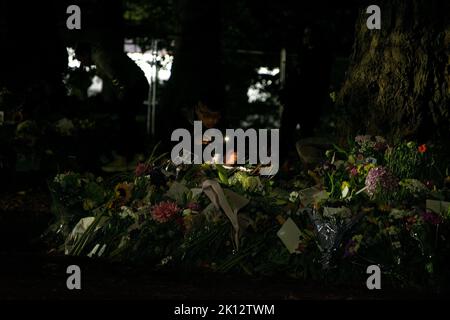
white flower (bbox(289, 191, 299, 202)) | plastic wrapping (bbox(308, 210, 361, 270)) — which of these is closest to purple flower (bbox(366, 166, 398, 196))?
plastic wrapping (bbox(308, 210, 361, 270))

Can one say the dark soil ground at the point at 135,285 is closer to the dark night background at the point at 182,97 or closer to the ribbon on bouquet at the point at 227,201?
the dark night background at the point at 182,97

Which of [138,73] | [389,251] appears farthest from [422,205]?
[138,73]

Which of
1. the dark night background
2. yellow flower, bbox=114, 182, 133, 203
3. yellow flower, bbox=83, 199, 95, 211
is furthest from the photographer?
yellow flower, bbox=83, 199, 95, 211

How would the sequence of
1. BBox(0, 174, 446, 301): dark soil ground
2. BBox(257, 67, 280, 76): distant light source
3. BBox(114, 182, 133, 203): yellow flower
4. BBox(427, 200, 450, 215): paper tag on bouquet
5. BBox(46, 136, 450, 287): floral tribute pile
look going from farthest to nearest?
BBox(257, 67, 280, 76): distant light source < BBox(114, 182, 133, 203): yellow flower < BBox(427, 200, 450, 215): paper tag on bouquet < BBox(46, 136, 450, 287): floral tribute pile < BBox(0, 174, 446, 301): dark soil ground

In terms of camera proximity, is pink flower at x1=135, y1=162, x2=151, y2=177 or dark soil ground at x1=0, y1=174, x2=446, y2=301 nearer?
dark soil ground at x1=0, y1=174, x2=446, y2=301

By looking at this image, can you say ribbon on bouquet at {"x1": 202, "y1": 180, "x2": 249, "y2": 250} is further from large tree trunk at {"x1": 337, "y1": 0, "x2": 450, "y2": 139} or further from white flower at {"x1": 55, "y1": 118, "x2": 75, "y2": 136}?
white flower at {"x1": 55, "y1": 118, "x2": 75, "y2": 136}

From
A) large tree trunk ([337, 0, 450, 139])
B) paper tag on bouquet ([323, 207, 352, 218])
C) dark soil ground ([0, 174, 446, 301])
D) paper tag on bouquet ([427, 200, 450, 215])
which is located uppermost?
large tree trunk ([337, 0, 450, 139])

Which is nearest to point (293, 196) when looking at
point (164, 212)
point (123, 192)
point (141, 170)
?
point (164, 212)

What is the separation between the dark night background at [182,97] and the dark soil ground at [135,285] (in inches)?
0.9

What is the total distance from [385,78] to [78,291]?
16.6 ft

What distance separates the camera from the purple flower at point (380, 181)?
988 centimetres

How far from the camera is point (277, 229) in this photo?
32.2 ft

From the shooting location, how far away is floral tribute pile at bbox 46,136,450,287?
366 inches

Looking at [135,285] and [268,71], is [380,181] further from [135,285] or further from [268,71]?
[268,71]
